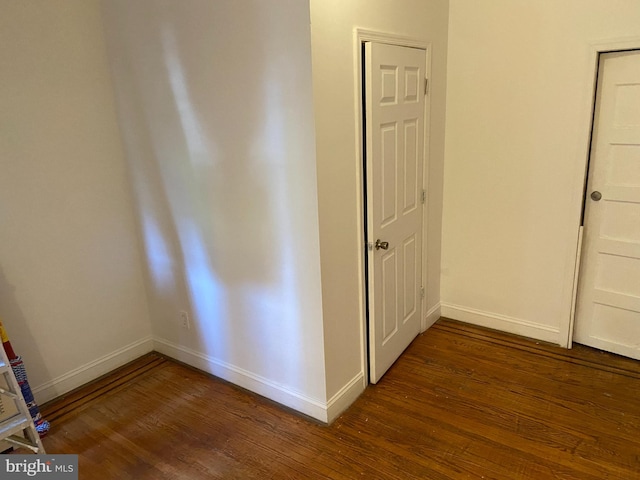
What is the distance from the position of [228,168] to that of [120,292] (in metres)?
1.29

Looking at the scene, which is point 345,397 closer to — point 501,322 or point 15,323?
point 501,322

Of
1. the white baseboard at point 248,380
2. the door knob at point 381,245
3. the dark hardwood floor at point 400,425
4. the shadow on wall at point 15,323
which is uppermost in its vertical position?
the door knob at point 381,245

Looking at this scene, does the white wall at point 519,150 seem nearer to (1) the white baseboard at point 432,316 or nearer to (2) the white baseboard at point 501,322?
(2) the white baseboard at point 501,322

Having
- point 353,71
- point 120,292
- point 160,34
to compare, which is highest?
point 160,34

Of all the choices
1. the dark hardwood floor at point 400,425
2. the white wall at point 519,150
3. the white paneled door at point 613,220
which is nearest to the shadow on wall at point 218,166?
the dark hardwood floor at point 400,425

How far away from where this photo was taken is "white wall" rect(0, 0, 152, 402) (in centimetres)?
241

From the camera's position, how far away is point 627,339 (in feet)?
9.29

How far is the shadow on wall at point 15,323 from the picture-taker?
2438 mm

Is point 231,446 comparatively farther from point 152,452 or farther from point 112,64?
point 112,64

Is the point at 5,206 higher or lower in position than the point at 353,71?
lower

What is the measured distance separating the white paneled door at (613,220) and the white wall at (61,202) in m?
2.96

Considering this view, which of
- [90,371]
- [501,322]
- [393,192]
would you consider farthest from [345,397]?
[90,371]

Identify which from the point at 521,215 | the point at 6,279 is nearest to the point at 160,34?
the point at 6,279

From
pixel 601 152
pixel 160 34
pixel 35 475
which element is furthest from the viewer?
pixel 601 152
